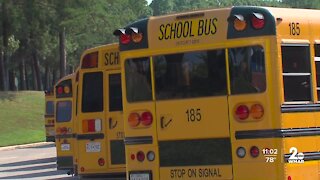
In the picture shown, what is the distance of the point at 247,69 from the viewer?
8648 millimetres

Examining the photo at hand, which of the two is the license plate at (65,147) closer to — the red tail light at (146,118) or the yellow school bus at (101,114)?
the yellow school bus at (101,114)

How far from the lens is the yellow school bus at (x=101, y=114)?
1388 centimetres

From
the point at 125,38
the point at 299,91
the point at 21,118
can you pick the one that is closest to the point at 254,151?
the point at 299,91

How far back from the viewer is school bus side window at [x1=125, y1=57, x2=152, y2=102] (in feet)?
31.0

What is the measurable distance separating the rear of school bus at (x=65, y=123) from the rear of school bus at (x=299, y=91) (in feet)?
27.8

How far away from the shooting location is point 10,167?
23.2m

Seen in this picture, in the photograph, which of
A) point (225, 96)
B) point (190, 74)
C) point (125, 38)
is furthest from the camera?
point (125, 38)

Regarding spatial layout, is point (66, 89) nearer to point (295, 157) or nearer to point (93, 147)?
point (93, 147)

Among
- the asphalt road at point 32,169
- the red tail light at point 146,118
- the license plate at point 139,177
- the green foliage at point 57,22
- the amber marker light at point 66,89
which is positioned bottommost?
the asphalt road at point 32,169

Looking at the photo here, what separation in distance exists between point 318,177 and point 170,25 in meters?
2.77

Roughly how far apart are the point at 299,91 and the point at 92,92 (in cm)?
626

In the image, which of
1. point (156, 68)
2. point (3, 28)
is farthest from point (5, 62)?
point (156, 68)

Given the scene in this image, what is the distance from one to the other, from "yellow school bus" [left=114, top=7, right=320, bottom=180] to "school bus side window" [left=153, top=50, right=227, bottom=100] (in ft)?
0.04

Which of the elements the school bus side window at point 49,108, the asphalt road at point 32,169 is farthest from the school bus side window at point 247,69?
the school bus side window at point 49,108
